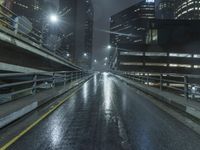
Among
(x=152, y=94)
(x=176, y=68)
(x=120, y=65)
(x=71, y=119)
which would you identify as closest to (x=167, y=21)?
(x=176, y=68)

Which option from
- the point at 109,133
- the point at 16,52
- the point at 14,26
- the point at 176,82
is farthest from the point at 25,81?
the point at 176,82

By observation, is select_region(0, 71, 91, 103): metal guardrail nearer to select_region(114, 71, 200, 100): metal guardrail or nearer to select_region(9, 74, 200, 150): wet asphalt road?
select_region(9, 74, 200, 150): wet asphalt road

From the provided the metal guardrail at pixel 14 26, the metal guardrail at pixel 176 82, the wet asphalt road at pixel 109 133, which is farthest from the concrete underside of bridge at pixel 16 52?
the metal guardrail at pixel 176 82

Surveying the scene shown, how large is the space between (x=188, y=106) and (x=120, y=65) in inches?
3980

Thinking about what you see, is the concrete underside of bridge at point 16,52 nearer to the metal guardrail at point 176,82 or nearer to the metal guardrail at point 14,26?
the metal guardrail at point 14,26

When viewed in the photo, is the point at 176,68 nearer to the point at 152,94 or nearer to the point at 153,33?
the point at 153,33

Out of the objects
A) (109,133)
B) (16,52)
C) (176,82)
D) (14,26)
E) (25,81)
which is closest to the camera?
(109,133)

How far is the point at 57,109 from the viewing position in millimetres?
9852

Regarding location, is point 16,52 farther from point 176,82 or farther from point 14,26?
point 176,82

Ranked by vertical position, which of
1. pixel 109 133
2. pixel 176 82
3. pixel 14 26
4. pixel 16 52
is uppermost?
pixel 14 26

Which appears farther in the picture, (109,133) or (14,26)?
(14,26)

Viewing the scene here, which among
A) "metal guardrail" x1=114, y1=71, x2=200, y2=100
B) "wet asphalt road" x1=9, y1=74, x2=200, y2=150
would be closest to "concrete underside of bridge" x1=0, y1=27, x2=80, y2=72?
"wet asphalt road" x1=9, y1=74, x2=200, y2=150

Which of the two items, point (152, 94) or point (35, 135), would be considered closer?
point (35, 135)

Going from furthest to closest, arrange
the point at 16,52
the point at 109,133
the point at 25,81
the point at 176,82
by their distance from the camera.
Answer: the point at 16,52 < the point at 176,82 < the point at 25,81 < the point at 109,133
